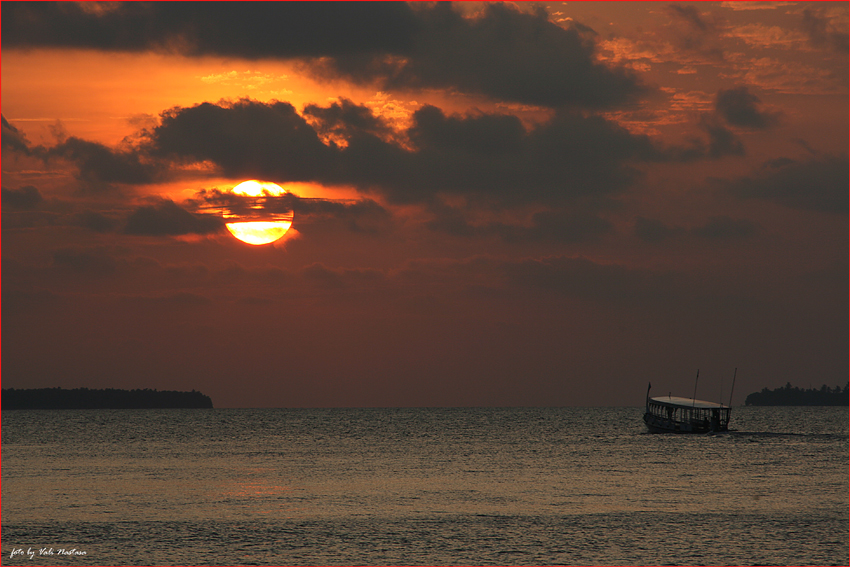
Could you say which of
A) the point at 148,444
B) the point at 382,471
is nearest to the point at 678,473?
the point at 382,471

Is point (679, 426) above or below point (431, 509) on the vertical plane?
above

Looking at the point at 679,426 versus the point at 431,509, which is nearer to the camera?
the point at 431,509

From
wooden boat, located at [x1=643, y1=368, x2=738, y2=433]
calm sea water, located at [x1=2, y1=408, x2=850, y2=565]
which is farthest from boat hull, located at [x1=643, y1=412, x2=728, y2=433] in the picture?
calm sea water, located at [x1=2, y1=408, x2=850, y2=565]

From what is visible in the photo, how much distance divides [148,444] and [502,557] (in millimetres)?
99708

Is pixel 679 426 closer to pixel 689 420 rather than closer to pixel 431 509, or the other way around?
pixel 689 420

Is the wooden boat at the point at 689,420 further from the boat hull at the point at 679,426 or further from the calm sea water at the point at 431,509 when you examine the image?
the calm sea water at the point at 431,509

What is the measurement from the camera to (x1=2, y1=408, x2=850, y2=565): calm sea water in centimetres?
3956

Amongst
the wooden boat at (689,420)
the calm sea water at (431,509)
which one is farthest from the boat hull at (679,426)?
the calm sea water at (431,509)

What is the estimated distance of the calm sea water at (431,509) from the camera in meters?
39.6

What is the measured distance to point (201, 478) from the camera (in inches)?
2869

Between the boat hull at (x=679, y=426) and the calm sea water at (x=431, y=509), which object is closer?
the calm sea water at (x=431, y=509)

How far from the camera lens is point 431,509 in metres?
52.8

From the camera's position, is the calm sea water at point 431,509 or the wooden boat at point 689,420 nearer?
the calm sea water at point 431,509

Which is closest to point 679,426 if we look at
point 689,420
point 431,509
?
point 689,420
